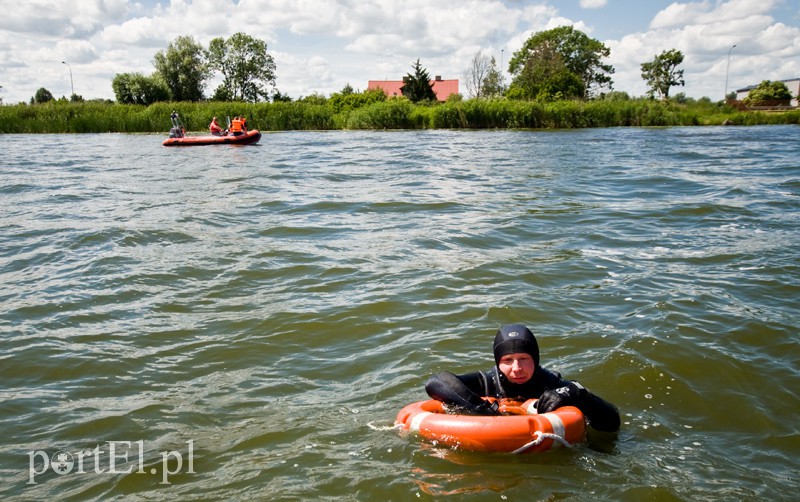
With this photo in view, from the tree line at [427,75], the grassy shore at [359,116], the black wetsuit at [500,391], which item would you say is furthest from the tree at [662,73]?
the black wetsuit at [500,391]

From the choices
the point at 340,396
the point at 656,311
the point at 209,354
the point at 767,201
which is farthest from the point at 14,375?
the point at 767,201

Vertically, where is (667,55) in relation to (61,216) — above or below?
above

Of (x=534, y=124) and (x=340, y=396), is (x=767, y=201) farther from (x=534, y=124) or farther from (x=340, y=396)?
(x=534, y=124)

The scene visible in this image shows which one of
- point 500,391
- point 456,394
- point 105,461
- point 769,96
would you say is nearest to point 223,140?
point 105,461

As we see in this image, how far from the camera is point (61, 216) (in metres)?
11.6

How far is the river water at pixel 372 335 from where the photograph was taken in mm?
3855

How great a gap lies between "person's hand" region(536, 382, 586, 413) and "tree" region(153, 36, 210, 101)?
231 feet

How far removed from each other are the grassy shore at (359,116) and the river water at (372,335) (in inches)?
989

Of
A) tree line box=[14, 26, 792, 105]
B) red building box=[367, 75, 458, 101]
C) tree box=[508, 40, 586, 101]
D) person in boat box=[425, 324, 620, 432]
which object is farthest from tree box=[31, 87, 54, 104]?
person in boat box=[425, 324, 620, 432]

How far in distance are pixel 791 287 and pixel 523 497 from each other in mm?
5373

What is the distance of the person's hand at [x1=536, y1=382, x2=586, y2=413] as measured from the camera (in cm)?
412

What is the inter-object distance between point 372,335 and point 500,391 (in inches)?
76.5

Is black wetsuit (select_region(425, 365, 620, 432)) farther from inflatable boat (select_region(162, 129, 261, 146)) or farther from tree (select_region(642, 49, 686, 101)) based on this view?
tree (select_region(642, 49, 686, 101))

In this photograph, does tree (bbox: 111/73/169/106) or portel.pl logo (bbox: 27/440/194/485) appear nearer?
portel.pl logo (bbox: 27/440/194/485)
